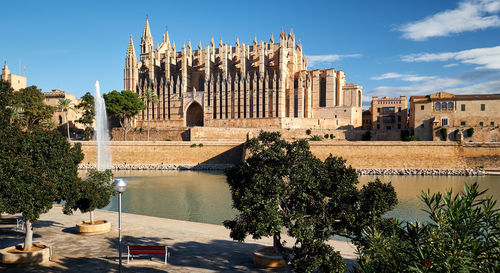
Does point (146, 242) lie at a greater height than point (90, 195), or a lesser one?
lesser

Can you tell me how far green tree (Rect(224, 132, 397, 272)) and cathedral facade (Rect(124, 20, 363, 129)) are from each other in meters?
49.0

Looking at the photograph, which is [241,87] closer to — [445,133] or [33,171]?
[445,133]

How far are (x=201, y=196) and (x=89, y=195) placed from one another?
1437 centimetres

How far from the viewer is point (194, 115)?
69.4m

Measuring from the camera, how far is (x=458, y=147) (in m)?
42.3

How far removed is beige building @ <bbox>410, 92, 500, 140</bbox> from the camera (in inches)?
1817

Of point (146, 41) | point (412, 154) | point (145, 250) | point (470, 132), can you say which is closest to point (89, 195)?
point (145, 250)

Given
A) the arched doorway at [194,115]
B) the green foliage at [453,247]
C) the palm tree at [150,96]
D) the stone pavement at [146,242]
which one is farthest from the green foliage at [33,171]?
the arched doorway at [194,115]

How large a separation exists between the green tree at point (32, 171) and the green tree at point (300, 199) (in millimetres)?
4664

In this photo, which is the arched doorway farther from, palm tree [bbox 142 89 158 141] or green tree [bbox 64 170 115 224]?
green tree [bbox 64 170 115 224]

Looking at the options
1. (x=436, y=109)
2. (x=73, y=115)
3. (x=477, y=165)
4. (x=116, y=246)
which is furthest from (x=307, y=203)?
(x=73, y=115)

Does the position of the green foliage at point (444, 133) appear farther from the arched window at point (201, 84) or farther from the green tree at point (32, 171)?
the green tree at point (32, 171)

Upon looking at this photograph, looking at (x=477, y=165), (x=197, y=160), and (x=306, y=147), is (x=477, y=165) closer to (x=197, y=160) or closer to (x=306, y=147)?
(x=197, y=160)

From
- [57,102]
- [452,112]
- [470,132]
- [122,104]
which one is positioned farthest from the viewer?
[57,102]
